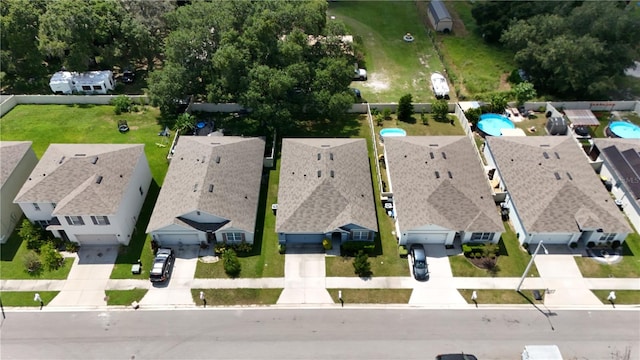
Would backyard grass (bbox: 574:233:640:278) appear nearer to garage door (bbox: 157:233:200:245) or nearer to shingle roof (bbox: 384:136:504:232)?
shingle roof (bbox: 384:136:504:232)

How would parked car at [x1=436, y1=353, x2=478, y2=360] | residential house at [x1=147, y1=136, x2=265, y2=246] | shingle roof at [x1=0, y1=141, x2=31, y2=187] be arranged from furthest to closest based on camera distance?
shingle roof at [x1=0, y1=141, x2=31, y2=187]
residential house at [x1=147, y1=136, x2=265, y2=246]
parked car at [x1=436, y1=353, x2=478, y2=360]

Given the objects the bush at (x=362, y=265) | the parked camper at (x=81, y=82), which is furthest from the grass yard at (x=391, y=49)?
the parked camper at (x=81, y=82)

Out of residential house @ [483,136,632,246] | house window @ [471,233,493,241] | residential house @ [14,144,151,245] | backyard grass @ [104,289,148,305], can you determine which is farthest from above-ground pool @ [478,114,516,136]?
backyard grass @ [104,289,148,305]

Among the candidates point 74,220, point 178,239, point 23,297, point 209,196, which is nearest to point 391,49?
point 209,196

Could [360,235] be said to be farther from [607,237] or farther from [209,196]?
[607,237]

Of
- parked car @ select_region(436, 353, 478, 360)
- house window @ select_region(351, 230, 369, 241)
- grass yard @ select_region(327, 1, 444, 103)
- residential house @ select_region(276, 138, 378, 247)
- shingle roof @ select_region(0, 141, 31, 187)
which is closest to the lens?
parked car @ select_region(436, 353, 478, 360)

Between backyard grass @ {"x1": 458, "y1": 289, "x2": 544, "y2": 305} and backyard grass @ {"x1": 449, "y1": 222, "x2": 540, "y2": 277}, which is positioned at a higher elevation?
backyard grass @ {"x1": 449, "y1": 222, "x2": 540, "y2": 277}

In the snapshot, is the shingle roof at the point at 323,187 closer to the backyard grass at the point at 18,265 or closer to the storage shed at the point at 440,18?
the backyard grass at the point at 18,265
